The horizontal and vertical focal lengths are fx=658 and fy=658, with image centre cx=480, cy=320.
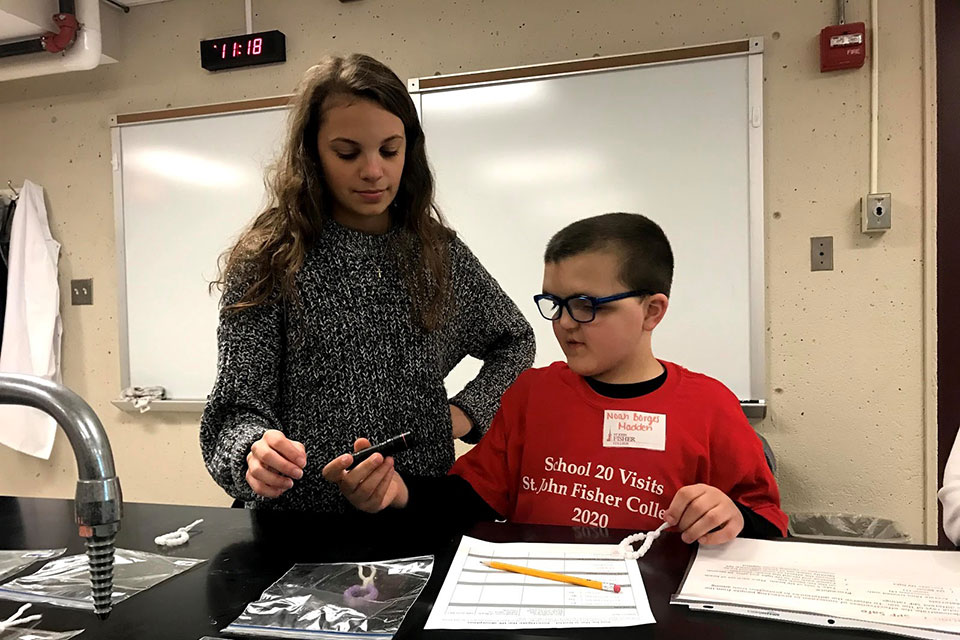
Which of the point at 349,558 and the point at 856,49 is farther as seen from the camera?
the point at 856,49

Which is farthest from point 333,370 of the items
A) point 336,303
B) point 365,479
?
point 365,479

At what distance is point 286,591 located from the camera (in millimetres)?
670

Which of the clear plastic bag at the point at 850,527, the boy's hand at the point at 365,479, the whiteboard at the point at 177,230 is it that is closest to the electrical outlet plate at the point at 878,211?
the clear plastic bag at the point at 850,527

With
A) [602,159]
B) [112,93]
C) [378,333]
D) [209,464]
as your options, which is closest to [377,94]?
[378,333]

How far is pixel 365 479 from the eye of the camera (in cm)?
84

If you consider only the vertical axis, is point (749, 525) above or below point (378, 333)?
below

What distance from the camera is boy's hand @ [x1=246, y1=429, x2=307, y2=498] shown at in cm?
78

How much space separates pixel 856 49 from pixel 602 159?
0.79m

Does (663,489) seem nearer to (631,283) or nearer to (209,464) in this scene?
(631,283)

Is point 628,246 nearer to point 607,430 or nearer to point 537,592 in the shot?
point 607,430

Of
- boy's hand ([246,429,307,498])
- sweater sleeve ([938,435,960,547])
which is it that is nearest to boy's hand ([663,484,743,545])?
sweater sleeve ([938,435,960,547])

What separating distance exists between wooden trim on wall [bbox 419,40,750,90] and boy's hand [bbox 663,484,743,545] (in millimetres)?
1732

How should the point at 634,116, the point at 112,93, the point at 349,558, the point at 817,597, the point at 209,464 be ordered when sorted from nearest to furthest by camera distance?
the point at 817,597
the point at 349,558
the point at 209,464
the point at 634,116
the point at 112,93

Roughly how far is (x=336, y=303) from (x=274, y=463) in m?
0.34
